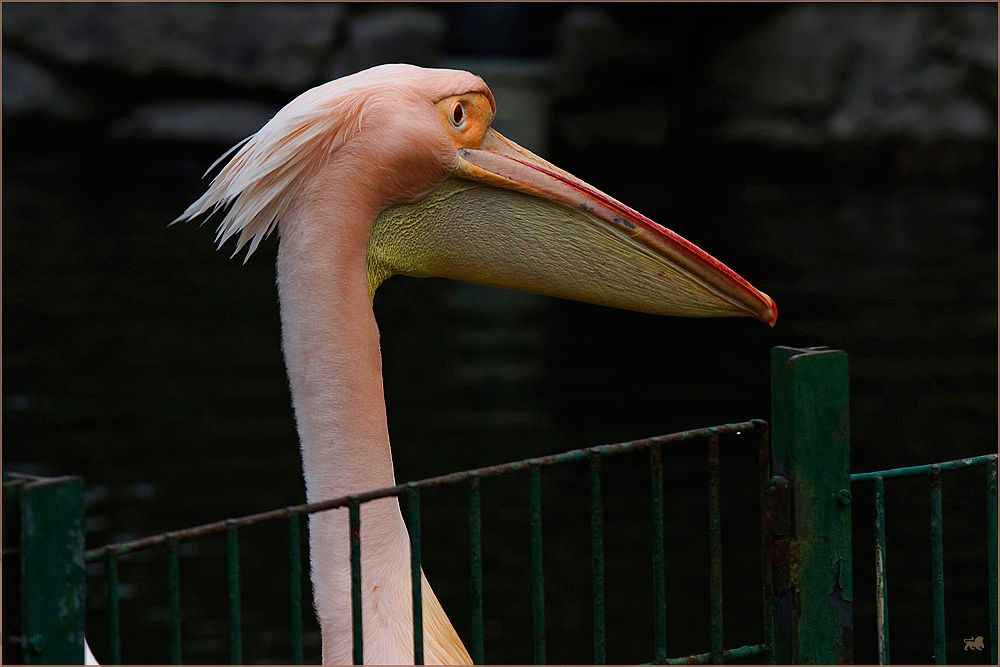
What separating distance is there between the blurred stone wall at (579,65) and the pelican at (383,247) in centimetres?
1237

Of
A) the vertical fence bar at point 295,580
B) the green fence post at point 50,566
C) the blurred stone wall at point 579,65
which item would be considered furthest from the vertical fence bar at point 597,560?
the blurred stone wall at point 579,65

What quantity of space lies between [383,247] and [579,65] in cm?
1301

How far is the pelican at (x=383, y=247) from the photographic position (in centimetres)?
204

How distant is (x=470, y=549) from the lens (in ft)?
5.00

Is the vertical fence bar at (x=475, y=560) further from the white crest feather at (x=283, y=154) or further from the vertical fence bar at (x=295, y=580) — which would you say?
the white crest feather at (x=283, y=154)

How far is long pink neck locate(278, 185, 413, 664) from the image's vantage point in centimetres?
202

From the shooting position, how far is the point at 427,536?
571cm

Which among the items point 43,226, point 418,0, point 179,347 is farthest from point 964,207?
point 43,226

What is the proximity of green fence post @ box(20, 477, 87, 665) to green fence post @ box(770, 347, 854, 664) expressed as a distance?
3.10ft

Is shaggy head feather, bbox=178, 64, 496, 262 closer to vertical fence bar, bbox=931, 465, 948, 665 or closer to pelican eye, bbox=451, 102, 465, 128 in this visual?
pelican eye, bbox=451, 102, 465, 128

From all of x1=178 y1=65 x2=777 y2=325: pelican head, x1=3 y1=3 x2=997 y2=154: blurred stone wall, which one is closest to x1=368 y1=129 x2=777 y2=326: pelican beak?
x1=178 y1=65 x2=777 y2=325: pelican head

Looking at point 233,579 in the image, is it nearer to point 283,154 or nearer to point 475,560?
point 475,560

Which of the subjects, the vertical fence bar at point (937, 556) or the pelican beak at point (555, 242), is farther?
the pelican beak at point (555, 242)

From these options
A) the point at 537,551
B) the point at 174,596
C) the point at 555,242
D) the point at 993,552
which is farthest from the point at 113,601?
the point at 993,552
